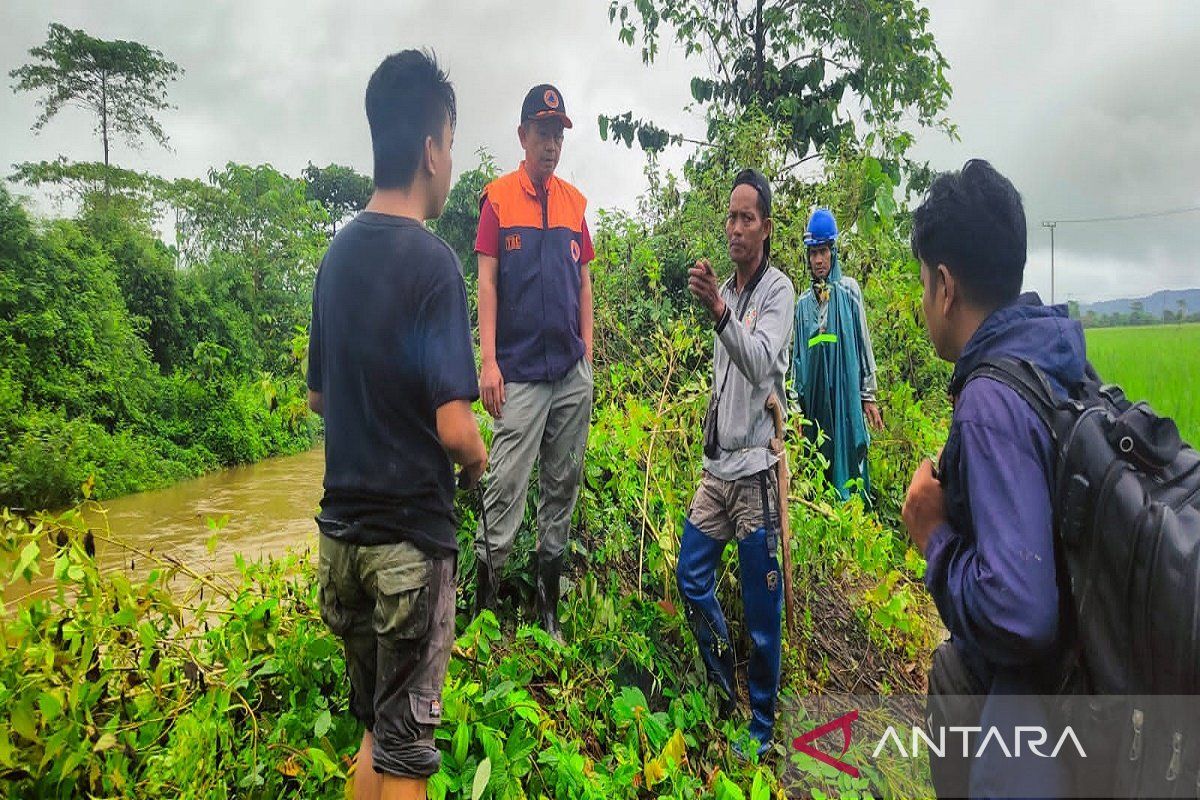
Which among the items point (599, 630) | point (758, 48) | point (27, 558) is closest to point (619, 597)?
point (599, 630)

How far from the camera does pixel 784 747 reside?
2.69 m

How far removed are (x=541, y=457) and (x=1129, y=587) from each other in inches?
85.7

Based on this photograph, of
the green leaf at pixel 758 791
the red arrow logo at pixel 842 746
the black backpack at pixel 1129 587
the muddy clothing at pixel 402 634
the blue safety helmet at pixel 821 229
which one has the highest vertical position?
the blue safety helmet at pixel 821 229

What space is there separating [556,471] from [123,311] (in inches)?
457

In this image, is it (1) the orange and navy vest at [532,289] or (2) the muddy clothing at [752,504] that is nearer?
(2) the muddy clothing at [752,504]

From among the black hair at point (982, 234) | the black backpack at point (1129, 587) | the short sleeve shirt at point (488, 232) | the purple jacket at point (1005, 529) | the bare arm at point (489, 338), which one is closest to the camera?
the black backpack at point (1129, 587)

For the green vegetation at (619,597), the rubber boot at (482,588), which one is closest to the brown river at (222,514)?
the green vegetation at (619,597)

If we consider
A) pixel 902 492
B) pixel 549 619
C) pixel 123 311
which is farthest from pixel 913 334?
pixel 123 311

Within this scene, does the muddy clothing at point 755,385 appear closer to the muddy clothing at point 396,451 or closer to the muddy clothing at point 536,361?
the muddy clothing at point 536,361

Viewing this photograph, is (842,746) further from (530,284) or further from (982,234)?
(982,234)

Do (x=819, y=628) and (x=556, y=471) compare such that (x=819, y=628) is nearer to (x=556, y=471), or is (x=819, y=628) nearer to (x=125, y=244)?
(x=556, y=471)

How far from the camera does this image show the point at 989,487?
1.07 meters

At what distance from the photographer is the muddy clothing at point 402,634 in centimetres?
160

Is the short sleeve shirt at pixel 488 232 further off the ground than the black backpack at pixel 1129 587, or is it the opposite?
the short sleeve shirt at pixel 488 232
